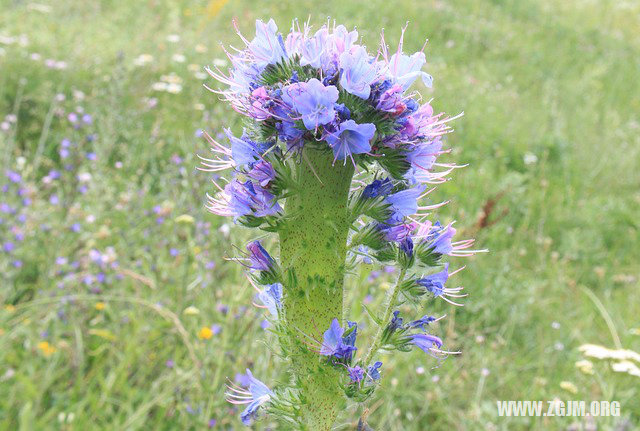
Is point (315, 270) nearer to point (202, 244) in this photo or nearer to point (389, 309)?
point (389, 309)

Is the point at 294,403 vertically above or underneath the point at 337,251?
underneath

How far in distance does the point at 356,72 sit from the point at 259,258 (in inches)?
19.5

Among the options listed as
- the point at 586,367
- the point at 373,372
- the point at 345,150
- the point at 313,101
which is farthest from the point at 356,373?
the point at 586,367

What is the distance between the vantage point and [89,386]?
3266 millimetres

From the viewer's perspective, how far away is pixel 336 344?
1.43 meters

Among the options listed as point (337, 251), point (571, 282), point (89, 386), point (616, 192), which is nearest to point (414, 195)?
point (337, 251)

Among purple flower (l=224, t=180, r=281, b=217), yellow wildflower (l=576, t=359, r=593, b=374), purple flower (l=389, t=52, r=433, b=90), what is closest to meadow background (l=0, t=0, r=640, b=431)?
yellow wildflower (l=576, t=359, r=593, b=374)

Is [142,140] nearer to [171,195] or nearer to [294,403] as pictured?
[171,195]

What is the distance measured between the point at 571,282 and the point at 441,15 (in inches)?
261

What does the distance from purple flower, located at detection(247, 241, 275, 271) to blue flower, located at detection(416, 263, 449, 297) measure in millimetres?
373

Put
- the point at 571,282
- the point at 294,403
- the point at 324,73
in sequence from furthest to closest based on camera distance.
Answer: the point at 571,282, the point at 294,403, the point at 324,73

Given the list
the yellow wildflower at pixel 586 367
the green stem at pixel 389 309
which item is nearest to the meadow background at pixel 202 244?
the yellow wildflower at pixel 586 367

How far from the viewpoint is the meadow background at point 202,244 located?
126 inches

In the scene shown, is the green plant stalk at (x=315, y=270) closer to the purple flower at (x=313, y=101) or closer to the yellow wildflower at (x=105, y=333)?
the purple flower at (x=313, y=101)
